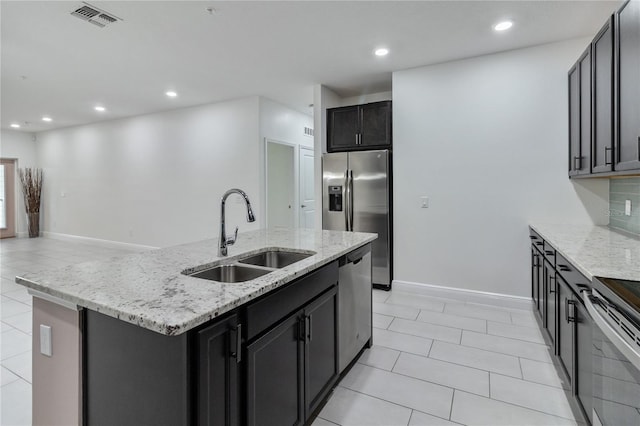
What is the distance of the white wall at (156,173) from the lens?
5.38m

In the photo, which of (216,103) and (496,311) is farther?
(216,103)

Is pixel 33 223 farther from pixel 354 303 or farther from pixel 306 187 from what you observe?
pixel 354 303

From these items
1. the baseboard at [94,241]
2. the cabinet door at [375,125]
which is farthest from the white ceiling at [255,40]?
the baseboard at [94,241]

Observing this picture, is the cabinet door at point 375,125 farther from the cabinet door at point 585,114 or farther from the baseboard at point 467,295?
the cabinet door at point 585,114

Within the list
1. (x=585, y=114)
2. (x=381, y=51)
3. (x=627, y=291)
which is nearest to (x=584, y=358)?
(x=627, y=291)

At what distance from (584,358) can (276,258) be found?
1.72m

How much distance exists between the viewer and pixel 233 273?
1.83 metres

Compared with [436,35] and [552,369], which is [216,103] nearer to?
[436,35]

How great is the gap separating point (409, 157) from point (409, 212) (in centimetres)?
66

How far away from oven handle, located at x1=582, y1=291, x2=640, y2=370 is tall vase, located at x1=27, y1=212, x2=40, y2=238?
10917mm

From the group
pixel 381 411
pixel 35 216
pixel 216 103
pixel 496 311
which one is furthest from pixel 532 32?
pixel 35 216

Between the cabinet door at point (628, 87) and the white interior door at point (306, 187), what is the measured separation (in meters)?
4.76

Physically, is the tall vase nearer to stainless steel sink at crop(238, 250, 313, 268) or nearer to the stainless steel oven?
stainless steel sink at crop(238, 250, 313, 268)

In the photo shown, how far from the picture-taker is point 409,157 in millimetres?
3936
